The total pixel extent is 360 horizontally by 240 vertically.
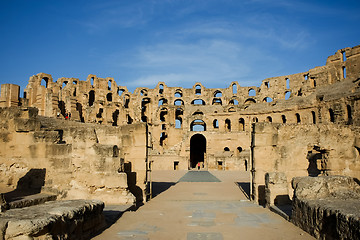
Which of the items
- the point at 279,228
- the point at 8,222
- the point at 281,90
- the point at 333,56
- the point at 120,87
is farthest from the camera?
the point at 120,87

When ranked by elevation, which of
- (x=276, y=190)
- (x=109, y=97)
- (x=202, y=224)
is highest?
(x=109, y=97)

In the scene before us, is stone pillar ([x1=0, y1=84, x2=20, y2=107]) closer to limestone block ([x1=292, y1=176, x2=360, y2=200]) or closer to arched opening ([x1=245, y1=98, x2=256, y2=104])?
limestone block ([x1=292, y1=176, x2=360, y2=200])

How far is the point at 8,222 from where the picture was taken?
13.6 feet

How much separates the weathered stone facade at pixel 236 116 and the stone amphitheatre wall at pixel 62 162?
189mm

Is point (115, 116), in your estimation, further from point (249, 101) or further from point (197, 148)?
point (249, 101)

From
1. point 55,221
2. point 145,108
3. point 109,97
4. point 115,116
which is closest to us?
point 55,221

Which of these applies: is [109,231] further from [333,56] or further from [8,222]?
[333,56]

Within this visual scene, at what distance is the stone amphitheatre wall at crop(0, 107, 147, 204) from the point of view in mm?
8875

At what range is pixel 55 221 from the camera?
181 inches

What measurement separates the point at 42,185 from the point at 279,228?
7.48m

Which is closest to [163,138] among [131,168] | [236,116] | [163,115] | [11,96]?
[163,115]

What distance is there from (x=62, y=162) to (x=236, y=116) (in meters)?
36.9

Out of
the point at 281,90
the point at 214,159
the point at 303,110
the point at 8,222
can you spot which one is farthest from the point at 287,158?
the point at 281,90

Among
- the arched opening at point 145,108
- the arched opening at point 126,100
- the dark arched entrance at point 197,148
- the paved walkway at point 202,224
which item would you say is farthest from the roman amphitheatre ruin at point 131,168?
the arched opening at point 145,108
